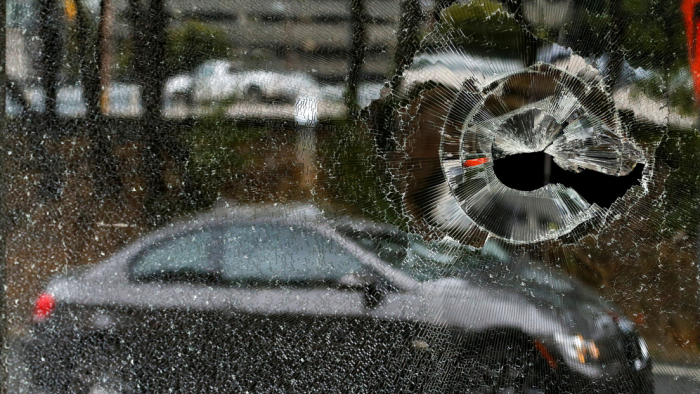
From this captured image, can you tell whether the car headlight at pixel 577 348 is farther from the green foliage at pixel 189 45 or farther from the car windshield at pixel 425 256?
the green foliage at pixel 189 45

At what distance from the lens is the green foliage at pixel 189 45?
1.70m

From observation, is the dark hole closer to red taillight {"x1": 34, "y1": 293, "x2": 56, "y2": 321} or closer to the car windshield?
the car windshield

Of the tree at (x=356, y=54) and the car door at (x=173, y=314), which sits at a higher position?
the tree at (x=356, y=54)

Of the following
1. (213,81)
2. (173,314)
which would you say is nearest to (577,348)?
(173,314)

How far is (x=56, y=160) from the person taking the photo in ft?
5.64

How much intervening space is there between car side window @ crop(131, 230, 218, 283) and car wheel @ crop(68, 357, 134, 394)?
0.99ft

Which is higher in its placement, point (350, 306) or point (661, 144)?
point (661, 144)

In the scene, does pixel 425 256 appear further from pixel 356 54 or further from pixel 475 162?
pixel 356 54

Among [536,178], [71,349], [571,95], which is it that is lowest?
[71,349]

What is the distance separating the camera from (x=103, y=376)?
65.6 inches

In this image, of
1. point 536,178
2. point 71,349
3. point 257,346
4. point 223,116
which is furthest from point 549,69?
point 71,349

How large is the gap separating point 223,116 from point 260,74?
19 cm

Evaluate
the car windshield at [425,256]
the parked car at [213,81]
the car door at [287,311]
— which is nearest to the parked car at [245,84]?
the parked car at [213,81]

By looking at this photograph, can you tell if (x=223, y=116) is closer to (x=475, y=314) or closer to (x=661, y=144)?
(x=475, y=314)
